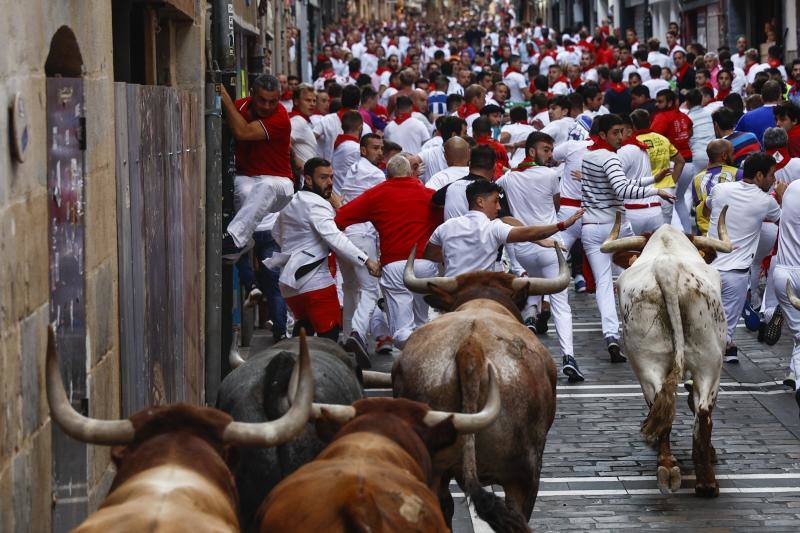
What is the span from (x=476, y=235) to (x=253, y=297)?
468cm

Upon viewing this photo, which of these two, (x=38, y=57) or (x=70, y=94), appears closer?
(x=38, y=57)

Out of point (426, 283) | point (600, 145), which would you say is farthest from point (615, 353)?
point (426, 283)

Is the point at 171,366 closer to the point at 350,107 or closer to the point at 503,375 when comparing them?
the point at 503,375

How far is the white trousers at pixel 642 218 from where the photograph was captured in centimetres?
1440

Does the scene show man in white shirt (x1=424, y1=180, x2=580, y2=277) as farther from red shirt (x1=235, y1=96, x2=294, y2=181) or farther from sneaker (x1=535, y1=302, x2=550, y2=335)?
sneaker (x1=535, y1=302, x2=550, y2=335)

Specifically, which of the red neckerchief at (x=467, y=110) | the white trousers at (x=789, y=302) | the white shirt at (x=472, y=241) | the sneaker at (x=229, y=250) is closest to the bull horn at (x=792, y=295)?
the white trousers at (x=789, y=302)

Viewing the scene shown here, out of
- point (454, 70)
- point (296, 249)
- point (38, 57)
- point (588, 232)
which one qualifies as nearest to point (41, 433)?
point (38, 57)

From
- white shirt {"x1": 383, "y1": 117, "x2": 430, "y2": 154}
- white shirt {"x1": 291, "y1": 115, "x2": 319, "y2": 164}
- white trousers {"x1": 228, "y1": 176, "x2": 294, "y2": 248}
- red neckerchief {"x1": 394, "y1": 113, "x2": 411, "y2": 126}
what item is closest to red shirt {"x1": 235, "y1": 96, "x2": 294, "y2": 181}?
white trousers {"x1": 228, "y1": 176, "x2": 294, "y2": 248}

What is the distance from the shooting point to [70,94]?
21.6ft

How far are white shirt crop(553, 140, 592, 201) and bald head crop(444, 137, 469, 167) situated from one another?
2128 mm

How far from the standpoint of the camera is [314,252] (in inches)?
484

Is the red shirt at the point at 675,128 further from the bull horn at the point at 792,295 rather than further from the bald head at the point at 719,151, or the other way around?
the bull horn at the point at 792,295

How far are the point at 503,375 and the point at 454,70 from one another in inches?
971

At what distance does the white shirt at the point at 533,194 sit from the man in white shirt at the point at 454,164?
0.53 meters
